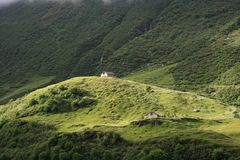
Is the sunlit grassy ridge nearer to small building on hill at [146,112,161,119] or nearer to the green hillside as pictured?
the green hillside

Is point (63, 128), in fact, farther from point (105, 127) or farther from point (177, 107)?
point (177, 107)

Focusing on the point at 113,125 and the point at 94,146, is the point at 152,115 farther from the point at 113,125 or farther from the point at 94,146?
the point at 94,146

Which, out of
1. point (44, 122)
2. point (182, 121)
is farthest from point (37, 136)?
point (182, 121)

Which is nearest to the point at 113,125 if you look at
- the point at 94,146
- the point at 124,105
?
the point at 94,146

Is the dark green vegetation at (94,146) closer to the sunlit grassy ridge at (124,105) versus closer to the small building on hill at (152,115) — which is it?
the sunlit grassy ridge at (124,105)

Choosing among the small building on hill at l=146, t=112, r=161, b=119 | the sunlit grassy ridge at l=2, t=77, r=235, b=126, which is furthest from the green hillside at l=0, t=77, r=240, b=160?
the small building on hill at l=146, t=112, r=161, b=119

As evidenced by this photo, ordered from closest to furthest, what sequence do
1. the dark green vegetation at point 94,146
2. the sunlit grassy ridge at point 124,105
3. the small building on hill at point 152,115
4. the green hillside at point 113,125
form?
1. the dark green vegetation at point 94,146
2. the green hillside at point 113,125
3. the small building on hill at point 152,115
4. the sunlit grassy ridge at point 124,105

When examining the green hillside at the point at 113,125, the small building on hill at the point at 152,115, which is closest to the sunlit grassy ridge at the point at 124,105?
the green hillside at the point at 113,125

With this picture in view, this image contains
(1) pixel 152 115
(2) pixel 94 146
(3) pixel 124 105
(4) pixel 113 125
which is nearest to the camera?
(2) pixel 94 146

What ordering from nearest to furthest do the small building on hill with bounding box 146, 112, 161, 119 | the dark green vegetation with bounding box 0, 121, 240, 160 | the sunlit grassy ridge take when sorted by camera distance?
the dark green vegetation with bounding box 0, 121, 240, 160 < the small building on hill with bounding box 146, 112, 161, 119 < the sunlit grassy ridge
